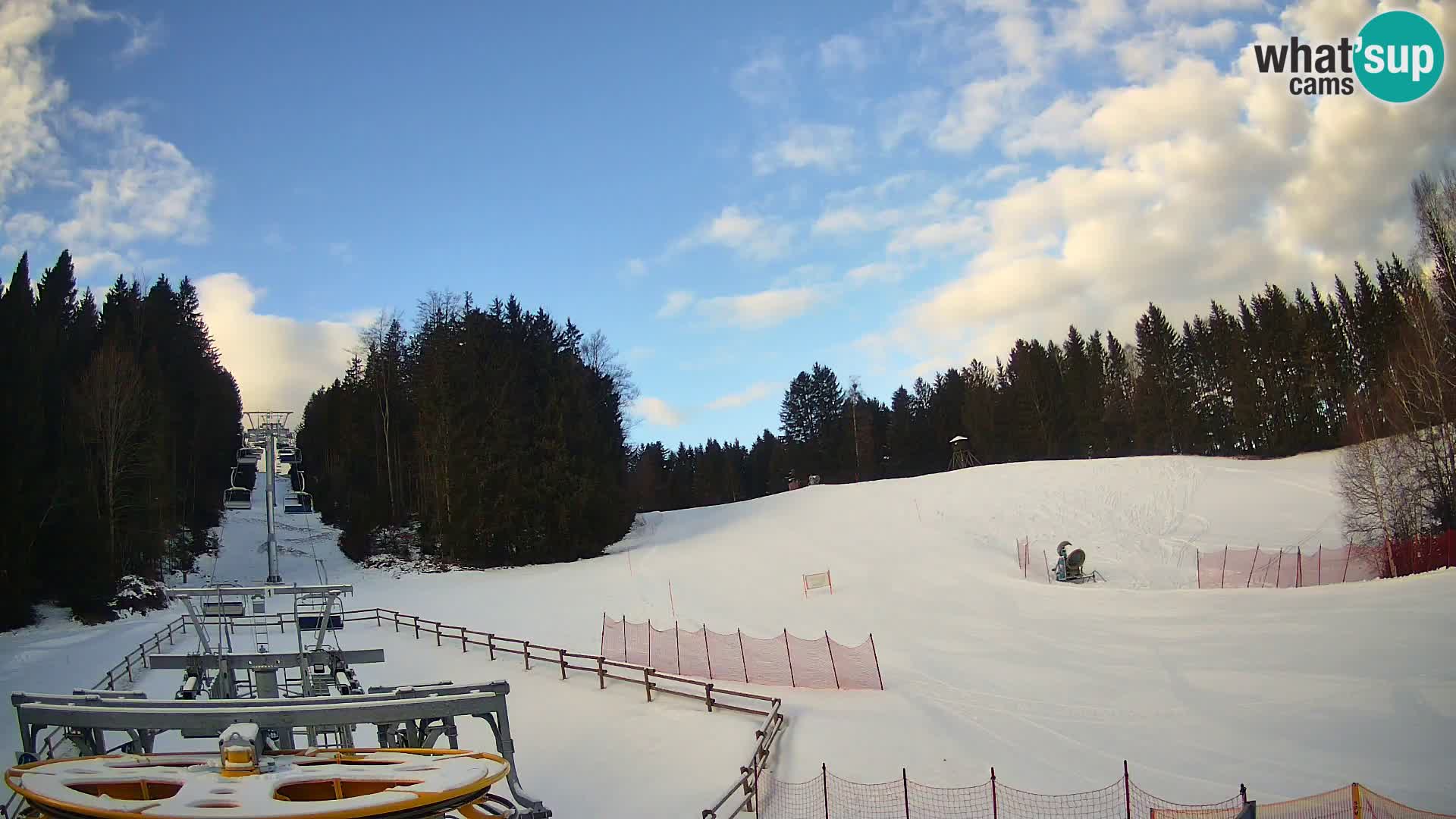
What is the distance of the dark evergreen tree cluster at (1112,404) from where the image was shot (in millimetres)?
61344

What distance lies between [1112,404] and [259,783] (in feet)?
273

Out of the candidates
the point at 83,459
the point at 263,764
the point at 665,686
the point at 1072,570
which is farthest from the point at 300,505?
the point at 83,459

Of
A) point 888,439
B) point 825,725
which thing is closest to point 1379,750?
point 825,725

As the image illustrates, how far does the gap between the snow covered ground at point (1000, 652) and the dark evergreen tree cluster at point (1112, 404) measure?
57.6ft

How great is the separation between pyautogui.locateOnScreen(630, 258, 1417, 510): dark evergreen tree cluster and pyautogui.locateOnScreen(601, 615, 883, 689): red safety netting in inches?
1208

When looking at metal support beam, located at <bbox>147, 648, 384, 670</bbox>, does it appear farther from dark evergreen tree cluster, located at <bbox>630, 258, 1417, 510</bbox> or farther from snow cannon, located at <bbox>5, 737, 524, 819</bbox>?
dark evergreen tree cluster, located at <bbox>630, 258, 1417, 510</bbox>

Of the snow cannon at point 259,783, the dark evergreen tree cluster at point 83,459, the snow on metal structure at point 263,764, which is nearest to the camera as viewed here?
the snow cannon at point 259,783

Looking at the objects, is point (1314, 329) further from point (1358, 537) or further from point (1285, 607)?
point (1285, 607)

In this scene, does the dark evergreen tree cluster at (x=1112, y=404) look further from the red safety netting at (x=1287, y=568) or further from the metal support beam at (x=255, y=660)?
the metal support beam at (x=255, y=660)

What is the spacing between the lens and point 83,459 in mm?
34344

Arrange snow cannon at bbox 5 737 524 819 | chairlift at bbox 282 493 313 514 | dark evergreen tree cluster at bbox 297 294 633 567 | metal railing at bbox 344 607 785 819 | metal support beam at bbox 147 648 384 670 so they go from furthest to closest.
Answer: dark evergreen tree cluster at bbox 297 294 633 567
chairlift at bbox 282 493 313 514
metal railing at bbox 344 607 785 819
metal support beam at bbox 147 648 384 670
snow cannon at bbox 5 737 524 819

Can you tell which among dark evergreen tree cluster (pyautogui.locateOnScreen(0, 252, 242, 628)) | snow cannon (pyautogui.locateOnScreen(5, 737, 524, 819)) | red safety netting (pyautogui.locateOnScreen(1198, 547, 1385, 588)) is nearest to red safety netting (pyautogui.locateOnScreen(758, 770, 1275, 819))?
snow cannon (pyautogui.locateOnScreen(5, 737, 524, 819))

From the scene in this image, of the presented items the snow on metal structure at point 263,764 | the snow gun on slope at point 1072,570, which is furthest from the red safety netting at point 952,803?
the snow gun on slope at point 1072,570

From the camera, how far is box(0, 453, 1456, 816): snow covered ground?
1235cm
